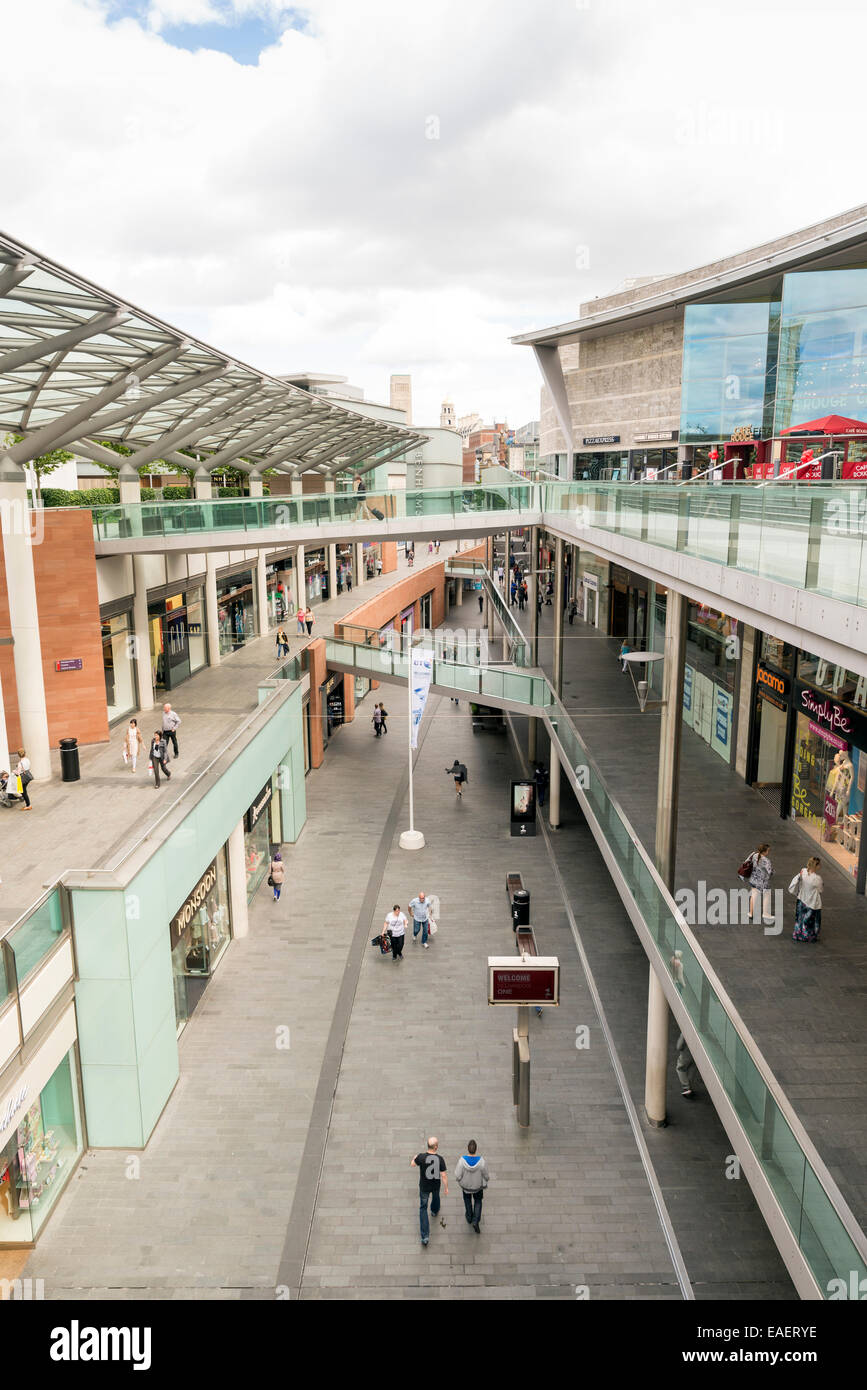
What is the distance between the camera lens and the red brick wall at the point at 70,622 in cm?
1551

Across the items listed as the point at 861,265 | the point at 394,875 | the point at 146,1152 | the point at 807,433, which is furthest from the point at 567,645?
the point at 146,1152

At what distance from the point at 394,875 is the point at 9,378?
1156cm

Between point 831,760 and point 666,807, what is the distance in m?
2.94

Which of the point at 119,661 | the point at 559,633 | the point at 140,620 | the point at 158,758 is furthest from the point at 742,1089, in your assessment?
the point at 140,620

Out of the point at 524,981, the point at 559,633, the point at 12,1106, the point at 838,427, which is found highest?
the point at 838,427

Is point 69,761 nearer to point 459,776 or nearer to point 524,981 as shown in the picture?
point 524,981

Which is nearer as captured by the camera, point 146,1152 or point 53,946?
point 53,946

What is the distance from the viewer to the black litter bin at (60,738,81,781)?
A: 14680mm

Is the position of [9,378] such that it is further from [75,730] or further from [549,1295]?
[549,1295]

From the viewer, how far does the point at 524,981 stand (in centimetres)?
1116

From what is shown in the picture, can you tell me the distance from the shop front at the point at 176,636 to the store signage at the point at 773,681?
12345 millimetres

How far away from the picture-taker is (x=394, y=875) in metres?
19.2

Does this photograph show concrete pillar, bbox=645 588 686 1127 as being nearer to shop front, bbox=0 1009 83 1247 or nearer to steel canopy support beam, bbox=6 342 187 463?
shop front, bbox=0 1009 83 1247

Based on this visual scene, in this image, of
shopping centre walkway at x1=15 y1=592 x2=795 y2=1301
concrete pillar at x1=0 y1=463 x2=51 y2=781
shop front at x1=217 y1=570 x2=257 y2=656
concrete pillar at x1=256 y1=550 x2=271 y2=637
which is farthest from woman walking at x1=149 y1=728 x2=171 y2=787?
concrete pillar at x1=256 y1=550 x2=271 y2=637
